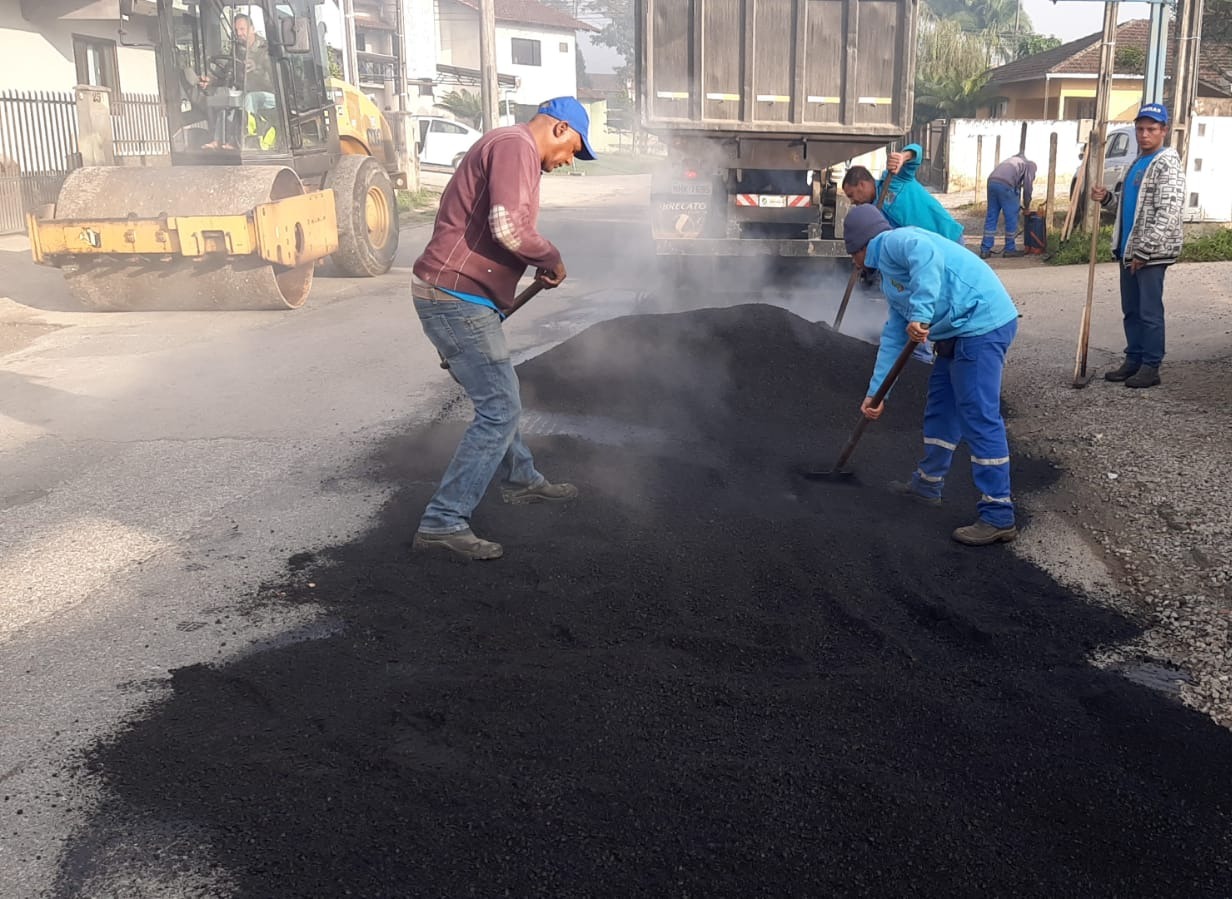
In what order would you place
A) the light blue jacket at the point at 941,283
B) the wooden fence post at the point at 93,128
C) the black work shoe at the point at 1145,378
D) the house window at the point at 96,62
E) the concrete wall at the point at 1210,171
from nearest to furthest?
the light blue jacket at the point at 941,283 < the black work shoe at the point at 1145,378 < the wooden fence post at the point at 93,128 < the concrete wall at the point at 1210,171 < the house window at the point at 96,62

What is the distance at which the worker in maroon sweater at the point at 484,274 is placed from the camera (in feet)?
13.8

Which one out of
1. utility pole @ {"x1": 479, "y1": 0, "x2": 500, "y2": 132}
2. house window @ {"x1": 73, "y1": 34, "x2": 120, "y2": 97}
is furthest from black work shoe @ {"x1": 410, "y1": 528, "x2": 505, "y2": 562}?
utility pole @ {"x1": 479, "y1": 0, "x2": 500, "y2": 132}

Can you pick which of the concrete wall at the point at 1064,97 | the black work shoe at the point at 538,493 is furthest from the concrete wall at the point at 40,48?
the concrete wall at the point at 1064,97

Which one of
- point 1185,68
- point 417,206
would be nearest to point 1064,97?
point 1185,68

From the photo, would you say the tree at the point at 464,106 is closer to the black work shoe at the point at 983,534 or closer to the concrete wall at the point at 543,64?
the concrete wall at the point at 543,64

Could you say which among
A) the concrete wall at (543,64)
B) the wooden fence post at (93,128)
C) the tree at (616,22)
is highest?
the tree at (616,22)

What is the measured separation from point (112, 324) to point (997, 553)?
341 inches

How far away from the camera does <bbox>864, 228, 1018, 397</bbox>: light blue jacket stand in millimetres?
4617

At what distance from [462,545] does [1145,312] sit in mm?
5299

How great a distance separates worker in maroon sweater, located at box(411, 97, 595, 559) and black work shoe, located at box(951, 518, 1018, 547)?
206 centimetres

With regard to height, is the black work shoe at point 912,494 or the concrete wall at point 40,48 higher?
the concrete wall at point 40,48

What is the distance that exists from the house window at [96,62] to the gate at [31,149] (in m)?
1.66

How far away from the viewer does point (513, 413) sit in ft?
14.8

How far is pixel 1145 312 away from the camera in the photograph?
7.26 meters
